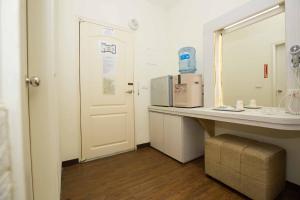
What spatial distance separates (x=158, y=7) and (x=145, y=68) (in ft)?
3.76

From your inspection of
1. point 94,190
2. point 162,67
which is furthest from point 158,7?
point 94,190

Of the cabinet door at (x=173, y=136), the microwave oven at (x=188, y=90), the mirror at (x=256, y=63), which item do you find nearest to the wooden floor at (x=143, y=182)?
the cabinet door at (x=173, y=136)

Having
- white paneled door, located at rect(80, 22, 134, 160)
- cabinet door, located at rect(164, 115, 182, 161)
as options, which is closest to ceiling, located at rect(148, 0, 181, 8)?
white paneled door, located at rect(80, 22, 134, 160)

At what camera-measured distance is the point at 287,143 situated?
1.47 meters

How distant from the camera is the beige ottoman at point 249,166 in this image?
120cm

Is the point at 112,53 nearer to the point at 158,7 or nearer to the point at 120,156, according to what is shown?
the point at 158,7

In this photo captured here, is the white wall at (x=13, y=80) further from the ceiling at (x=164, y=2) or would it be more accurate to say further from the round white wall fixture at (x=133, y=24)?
the ceiling at (x=164, y=2)

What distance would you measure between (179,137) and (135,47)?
1.56 m

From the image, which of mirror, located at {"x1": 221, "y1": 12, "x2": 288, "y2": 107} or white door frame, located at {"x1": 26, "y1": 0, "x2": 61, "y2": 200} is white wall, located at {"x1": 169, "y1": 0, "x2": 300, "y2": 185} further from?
white door frame, located at {"x1": 26, "y1": 0, "x2": 61, "y2": 200}

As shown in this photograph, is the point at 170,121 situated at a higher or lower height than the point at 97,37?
lower

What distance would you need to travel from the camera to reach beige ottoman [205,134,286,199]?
1203 mm

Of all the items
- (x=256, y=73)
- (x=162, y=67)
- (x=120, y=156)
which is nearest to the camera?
(x=256, y=73)

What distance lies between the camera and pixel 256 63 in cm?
170

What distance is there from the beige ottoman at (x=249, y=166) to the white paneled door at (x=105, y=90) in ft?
4.44
